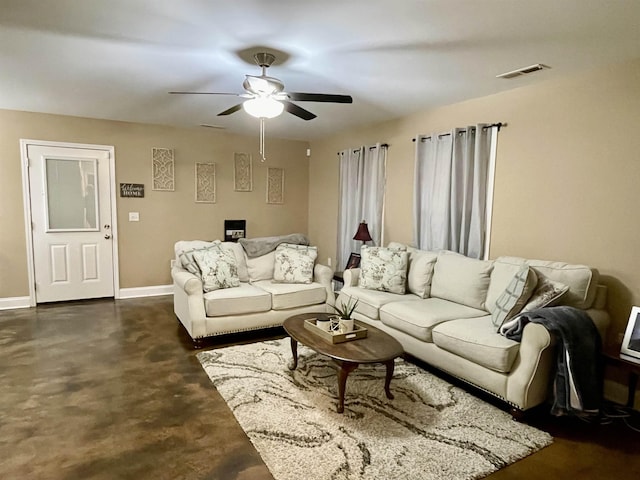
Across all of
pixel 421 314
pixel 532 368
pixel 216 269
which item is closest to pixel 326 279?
pixel 216 269

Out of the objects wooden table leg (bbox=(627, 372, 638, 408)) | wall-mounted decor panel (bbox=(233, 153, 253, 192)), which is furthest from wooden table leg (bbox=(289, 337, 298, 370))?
wall-mounted decor panel (bbox=(233, 153, 253, 192))

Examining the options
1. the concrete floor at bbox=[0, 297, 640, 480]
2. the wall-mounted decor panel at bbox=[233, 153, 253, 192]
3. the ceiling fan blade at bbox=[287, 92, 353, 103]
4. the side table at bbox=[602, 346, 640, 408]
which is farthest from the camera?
the wall-mounted decor panel at bbox=[233, 153, 253, 192]

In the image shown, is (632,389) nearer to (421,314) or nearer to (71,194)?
(421,314)

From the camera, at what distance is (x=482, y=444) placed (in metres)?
2.26

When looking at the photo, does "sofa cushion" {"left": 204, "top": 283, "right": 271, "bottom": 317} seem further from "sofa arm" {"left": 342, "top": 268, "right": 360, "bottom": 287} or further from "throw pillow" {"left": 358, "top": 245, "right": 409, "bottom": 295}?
"throw pillow" {"left": 358, "top": 245, "right": 409, "bottom": 295}

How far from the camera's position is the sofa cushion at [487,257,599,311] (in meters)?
2.77

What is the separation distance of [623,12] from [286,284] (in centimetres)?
346

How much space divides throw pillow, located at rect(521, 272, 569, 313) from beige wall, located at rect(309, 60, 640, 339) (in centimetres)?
45

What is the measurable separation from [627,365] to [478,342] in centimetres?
87

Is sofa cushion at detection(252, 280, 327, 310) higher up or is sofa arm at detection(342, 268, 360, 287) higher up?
sofa arm at detection(342, 268, 360, 287)

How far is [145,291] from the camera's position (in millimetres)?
5609

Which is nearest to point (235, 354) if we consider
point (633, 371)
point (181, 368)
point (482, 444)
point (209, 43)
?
point (181, 368)

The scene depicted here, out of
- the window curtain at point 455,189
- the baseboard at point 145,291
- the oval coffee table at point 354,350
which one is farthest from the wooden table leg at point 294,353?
the baseboard at point 145,291

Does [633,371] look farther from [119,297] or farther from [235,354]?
[119,297]
